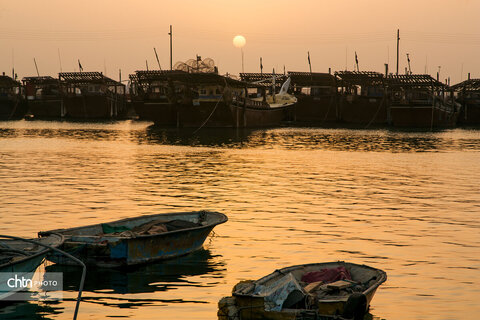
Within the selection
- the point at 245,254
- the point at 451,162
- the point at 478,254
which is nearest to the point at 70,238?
the point at 245,254

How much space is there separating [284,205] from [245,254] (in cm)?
787

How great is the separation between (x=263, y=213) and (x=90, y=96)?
304ft

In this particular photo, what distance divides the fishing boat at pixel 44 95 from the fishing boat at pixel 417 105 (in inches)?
2216

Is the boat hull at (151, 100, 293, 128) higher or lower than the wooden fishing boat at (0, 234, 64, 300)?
higher

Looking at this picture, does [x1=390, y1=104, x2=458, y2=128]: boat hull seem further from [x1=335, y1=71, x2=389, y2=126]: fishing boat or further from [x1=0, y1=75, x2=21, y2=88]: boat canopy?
[x1=0, y1=75, x2=21, y2=88]: boat canopy

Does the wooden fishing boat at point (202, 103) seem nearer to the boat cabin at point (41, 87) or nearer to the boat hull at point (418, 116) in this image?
the boat hull at point (418, 116)

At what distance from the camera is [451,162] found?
4209 cm

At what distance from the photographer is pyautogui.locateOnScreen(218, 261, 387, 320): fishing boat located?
10.5 meters

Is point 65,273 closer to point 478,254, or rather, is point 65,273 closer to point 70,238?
point 70,238

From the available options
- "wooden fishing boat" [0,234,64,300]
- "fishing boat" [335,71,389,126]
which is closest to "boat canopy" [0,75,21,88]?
"fishing boat" [335,71,389,126]

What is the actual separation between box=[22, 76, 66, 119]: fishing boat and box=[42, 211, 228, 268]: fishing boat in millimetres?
102456

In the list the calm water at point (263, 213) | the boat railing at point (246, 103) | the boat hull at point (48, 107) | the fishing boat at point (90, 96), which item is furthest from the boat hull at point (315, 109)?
the calm water at point (263, 213)

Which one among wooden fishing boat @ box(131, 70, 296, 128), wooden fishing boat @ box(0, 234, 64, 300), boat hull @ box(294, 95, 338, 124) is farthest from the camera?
boat hull @ box(294, 95, 338, 124)

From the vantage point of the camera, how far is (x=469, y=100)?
10062 cm
